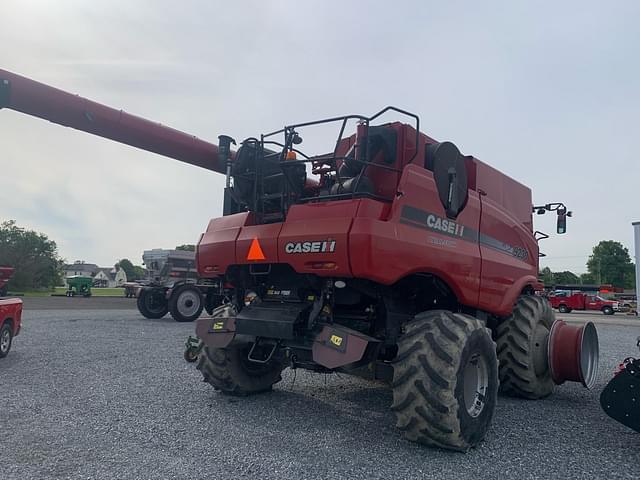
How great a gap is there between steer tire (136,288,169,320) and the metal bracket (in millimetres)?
11081

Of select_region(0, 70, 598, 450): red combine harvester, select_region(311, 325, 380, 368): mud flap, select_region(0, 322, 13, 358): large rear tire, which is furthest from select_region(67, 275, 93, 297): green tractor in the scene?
select_region(311, 325, 380, 368): mud flap

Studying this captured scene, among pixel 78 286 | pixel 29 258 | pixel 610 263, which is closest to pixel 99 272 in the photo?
pixel 29 258

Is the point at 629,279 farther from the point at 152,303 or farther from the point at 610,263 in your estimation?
the point at 152,303

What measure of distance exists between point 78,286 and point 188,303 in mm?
25154

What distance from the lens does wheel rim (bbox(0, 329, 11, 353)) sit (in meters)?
7.70

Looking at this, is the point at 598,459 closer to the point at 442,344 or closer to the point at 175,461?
the point at 442,344

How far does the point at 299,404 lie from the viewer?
17.0 ft

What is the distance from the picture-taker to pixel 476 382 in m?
4.31

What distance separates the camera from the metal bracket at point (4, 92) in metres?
6.64

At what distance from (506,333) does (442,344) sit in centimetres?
242

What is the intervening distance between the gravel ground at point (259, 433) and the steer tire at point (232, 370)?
0.17 metres

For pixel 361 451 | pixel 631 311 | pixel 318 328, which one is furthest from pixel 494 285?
pixel 631 311

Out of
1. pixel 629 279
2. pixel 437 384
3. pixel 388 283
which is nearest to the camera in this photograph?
pixel 437 384

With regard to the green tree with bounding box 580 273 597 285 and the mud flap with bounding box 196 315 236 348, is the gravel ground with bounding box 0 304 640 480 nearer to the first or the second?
the mud flap with bounding box 196 315 236 348
